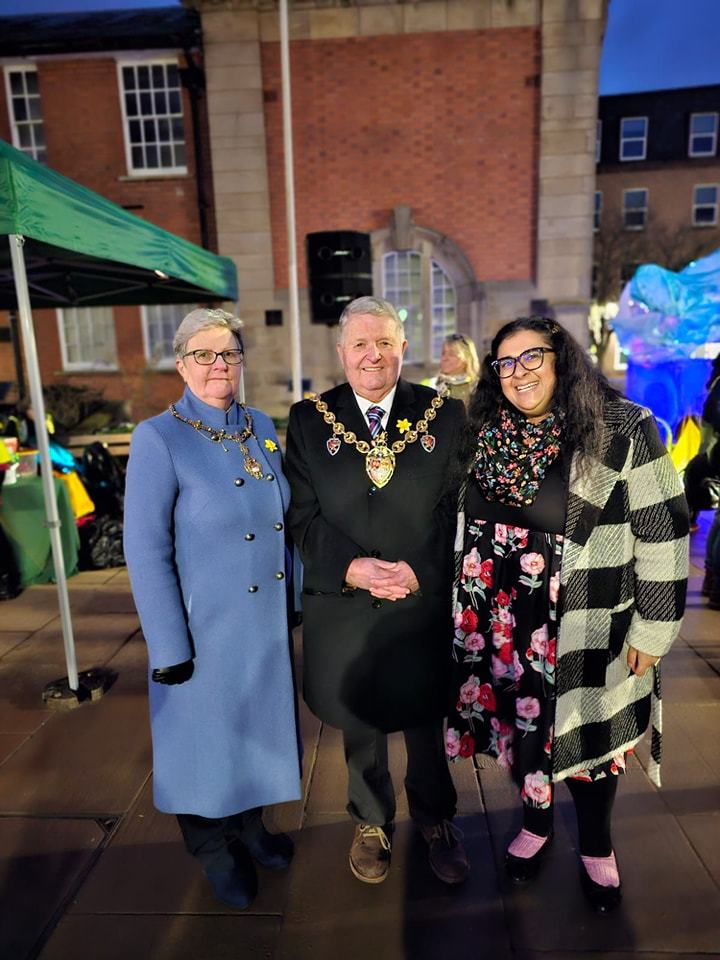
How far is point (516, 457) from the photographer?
6.39 feet

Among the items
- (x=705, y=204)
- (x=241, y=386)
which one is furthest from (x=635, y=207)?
(x=241, y=386)

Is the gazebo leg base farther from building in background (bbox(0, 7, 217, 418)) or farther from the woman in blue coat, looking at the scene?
building in background (bbox(0, 7, 217, 418))

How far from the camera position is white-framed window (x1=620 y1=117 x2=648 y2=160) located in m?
26.4

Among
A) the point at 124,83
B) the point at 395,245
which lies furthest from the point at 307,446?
the point at 124,83

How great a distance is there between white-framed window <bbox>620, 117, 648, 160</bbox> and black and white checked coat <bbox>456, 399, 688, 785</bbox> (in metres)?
30.1

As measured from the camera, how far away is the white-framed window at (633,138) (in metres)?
26.4

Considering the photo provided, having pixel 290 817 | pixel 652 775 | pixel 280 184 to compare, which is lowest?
pixel 290 817

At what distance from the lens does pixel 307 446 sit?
6.84 feet

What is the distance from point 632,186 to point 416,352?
1961cm

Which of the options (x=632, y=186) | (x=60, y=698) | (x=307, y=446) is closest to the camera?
(x=307, y=446)

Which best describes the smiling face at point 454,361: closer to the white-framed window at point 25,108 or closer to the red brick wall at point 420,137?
the red brick wall at point 420,137

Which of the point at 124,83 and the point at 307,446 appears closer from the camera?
the point at 307,446

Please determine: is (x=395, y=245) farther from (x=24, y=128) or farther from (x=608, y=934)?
(x=608, y=934)

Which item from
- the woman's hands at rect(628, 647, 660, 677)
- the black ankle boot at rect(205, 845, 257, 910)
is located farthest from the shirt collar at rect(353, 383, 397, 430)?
the black ankle boot at rect(205, 845, 257, 910)
